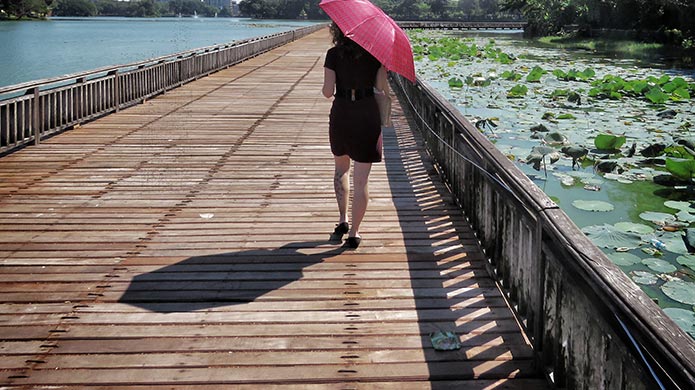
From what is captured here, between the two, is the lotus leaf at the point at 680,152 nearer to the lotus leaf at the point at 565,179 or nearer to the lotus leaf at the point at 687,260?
the lotus leaf at the point at 565,179

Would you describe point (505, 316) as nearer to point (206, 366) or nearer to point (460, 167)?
point (206, 366)

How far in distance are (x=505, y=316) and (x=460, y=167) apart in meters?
2.41

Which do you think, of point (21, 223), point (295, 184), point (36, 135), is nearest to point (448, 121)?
point (295, 184)

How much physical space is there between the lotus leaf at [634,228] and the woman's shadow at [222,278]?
3.40m

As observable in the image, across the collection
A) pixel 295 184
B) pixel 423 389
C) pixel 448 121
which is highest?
pixel 448 121

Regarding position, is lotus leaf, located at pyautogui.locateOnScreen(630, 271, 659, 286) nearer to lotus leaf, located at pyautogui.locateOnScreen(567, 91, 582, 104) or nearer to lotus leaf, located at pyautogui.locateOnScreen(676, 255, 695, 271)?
lotus leaf, located at pyautogui.locateOnScreen(676, 255, 695, 271)

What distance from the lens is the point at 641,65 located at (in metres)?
32.2

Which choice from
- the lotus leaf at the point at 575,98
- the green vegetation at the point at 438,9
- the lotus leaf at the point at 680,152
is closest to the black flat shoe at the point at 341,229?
the lotus leaf at the point at 680,152

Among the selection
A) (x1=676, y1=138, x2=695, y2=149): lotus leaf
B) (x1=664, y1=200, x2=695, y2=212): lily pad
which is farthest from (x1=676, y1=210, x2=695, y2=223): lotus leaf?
(x1=676, y1=138, x2=695, y2=149): lotus leaf

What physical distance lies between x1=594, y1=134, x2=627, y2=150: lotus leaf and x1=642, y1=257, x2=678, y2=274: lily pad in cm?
490

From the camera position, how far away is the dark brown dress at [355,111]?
458cm

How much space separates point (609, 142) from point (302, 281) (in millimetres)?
7711

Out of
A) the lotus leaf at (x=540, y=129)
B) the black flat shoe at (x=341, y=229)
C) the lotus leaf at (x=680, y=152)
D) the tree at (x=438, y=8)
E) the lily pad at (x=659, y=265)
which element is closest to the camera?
the black flat shoe at (x=341, y=229)

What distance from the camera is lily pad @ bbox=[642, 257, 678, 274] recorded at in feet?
19.2
